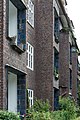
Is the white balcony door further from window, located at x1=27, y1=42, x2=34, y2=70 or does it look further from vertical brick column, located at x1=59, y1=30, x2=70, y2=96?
vertical brick column, located at x1=59, y1=30, x2=70, y2=96

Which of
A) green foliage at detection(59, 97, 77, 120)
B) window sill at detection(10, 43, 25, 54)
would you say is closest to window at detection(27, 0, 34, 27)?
green foliage at detection(59, 97, 77, 120)

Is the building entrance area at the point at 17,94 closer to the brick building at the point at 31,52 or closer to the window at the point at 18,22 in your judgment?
the brick building at the point at 31,52

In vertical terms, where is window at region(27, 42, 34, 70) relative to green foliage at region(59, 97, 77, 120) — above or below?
above

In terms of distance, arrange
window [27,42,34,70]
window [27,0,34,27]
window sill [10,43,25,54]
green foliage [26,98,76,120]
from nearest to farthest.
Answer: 1. window sill [10,43,25,54]
2. green foliage [26,98,76,120]
3. window [27,42,34,70]
4. window [27,0,34,27]

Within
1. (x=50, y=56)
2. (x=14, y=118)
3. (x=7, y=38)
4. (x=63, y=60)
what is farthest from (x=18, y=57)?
(x=63, y=60)

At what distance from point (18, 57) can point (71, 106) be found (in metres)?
10.9

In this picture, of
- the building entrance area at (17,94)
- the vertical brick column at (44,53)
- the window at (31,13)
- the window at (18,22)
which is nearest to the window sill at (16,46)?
the window at (18,22)

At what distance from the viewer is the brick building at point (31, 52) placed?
47.3 ft

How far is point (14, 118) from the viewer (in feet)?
40.4

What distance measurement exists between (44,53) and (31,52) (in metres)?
2.10

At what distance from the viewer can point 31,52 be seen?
1051 inches

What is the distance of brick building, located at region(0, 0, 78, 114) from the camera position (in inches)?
568

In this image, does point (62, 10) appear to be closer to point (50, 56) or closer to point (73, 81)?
point (50, 56)

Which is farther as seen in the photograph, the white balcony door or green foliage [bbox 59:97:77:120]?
green foliage [bbox 59:97:77:120]
